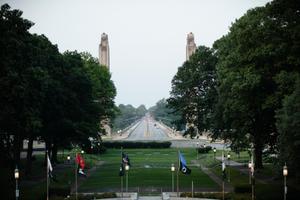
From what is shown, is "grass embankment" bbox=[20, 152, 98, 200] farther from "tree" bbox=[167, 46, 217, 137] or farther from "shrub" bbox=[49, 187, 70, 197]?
"tree" bbox=[167, 46, 217, 137]

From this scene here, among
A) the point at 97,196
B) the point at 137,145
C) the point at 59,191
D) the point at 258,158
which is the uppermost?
the point at 137,145

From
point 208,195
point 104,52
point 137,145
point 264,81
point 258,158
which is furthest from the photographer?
point 104,52

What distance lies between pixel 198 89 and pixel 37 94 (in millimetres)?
32230

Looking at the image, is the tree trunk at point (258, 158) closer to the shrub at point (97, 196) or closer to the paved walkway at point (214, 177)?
the paved walkway at point (214, 177)

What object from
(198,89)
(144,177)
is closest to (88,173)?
(144,177)

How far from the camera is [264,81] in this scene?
163ft

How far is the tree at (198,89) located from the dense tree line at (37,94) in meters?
11.3

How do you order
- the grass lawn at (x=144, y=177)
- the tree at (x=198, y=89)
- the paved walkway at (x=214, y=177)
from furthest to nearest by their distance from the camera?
the tree at (x=198, y=89)
the grass lawn at (x=144, y=177)
the paved walkway at (x=214, y=177)

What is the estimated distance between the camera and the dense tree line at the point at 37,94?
46.9m

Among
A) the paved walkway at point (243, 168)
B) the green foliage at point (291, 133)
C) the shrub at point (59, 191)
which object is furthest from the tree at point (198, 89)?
the green foliage at point (291, 133)

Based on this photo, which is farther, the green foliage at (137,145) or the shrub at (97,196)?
the green foliage at (137,145)

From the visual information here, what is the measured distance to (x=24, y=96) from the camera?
47.5 meters

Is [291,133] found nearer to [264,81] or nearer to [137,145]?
[264,81]

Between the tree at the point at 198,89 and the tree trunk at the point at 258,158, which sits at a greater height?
the tree at the point at 198,89
